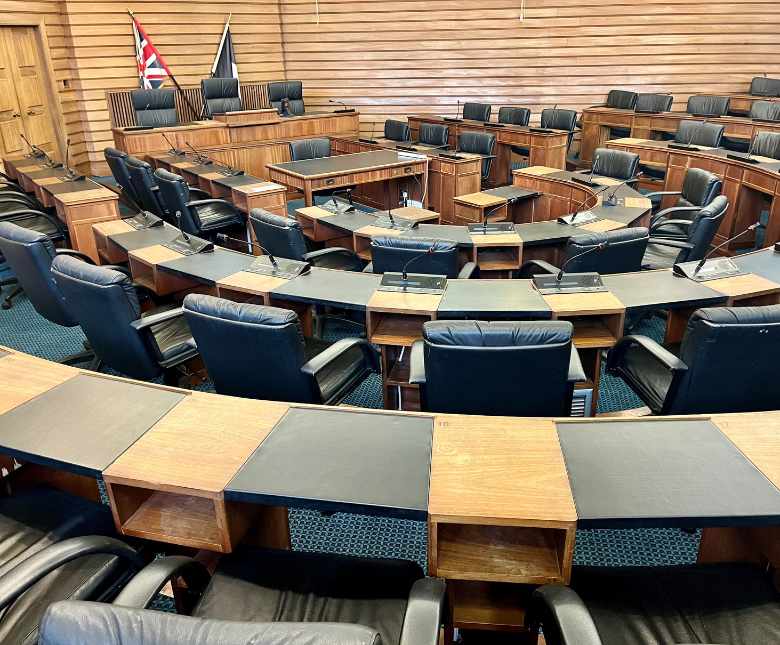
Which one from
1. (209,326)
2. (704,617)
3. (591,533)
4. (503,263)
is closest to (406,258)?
(503,263)

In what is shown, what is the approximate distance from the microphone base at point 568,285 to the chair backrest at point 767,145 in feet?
Result: 13.6

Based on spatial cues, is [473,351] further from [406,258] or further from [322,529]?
[406,258]

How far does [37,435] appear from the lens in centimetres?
177

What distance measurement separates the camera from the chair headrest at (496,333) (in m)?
1.98

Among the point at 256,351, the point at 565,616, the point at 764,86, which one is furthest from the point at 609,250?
the point at 764,86

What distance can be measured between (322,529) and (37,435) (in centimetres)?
117

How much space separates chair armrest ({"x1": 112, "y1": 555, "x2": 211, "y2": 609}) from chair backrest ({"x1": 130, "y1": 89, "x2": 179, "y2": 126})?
25.9 feet

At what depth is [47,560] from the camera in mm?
1371

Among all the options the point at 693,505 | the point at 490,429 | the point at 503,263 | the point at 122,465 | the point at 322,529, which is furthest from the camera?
the point at 503,263

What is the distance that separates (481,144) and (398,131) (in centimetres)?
137

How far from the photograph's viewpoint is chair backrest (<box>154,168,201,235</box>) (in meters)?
4.95

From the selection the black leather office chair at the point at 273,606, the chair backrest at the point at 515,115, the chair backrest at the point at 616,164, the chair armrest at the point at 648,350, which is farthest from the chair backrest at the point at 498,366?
the chair backrest at the point at 515,115

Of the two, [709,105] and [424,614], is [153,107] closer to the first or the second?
[709,105]

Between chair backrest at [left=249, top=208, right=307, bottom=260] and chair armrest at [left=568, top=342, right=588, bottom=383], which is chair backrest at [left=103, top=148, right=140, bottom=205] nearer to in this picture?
chair backrest at [left=249, top=208, right=307, bottom=260]
